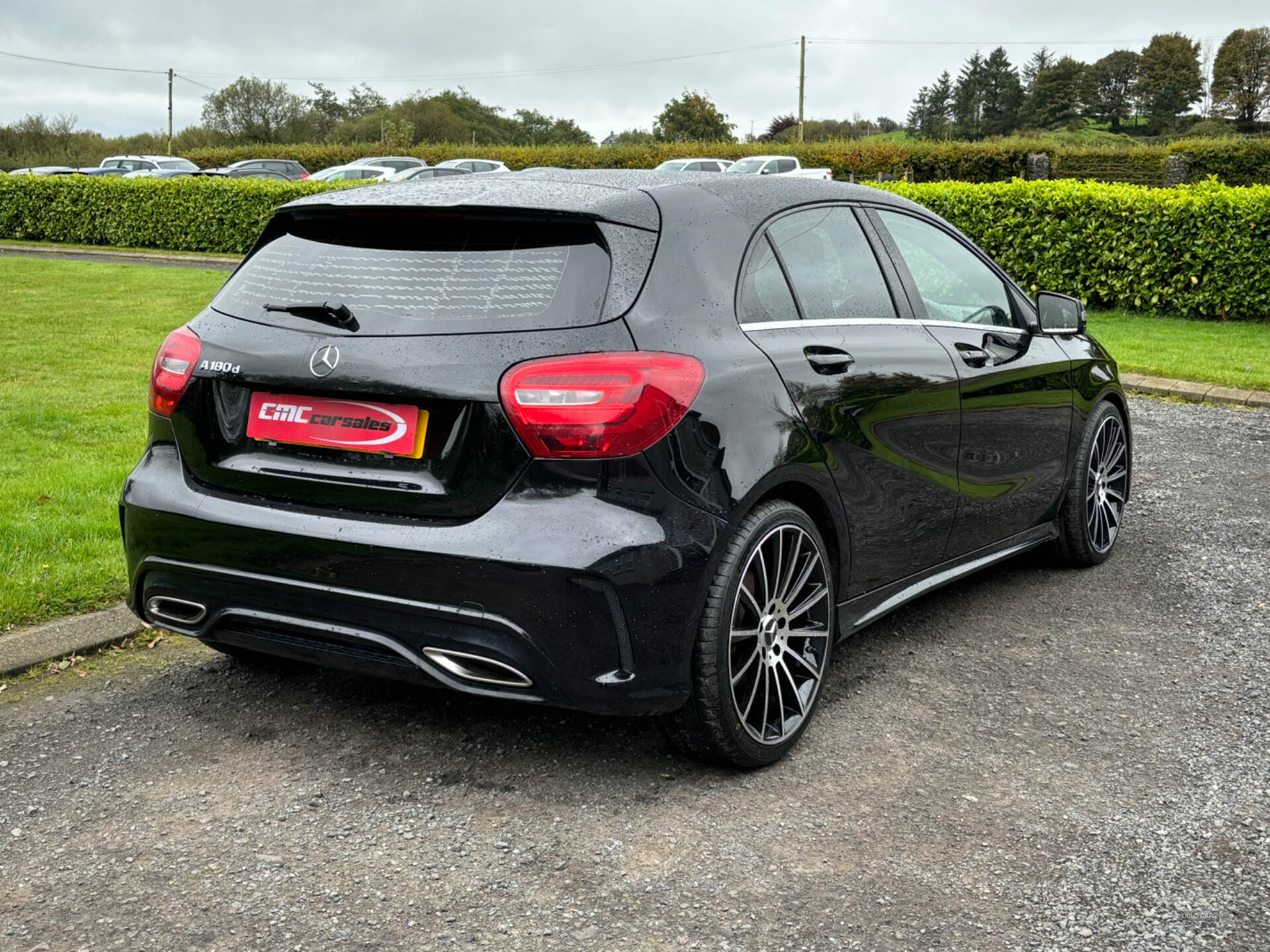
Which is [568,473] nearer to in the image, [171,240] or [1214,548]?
[1214,548]

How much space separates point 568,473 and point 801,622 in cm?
104

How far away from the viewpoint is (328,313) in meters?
3.49

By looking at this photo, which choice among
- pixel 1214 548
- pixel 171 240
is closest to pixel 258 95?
pixel 171 240

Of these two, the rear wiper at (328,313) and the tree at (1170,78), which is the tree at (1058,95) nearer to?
the tree at (1170,78)

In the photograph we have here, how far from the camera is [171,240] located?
2684cm

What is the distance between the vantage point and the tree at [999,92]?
390 ft

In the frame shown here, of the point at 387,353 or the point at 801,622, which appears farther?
the point at 801,622

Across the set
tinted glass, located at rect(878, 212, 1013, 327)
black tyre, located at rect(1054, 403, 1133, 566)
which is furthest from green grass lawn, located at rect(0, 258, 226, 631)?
black tyre, located at rect(1054, 403, 1133, 566)

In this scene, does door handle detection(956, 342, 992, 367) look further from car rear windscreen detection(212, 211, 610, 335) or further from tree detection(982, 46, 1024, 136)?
tree detection(982, 46, 1024, 136)

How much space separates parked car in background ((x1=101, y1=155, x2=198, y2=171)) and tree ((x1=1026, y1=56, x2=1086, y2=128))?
3332 inches

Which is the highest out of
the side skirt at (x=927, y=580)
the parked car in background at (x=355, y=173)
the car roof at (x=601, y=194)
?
the parked car in background at (x=355, y=173)

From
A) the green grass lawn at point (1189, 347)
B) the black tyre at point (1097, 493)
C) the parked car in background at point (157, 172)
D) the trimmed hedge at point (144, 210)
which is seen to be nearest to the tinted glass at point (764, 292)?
the black tyre at point (1097, 493)

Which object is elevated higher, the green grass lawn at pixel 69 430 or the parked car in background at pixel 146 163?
the parked car in background at pixel 146 163

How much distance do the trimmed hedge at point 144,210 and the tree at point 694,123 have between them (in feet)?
201
